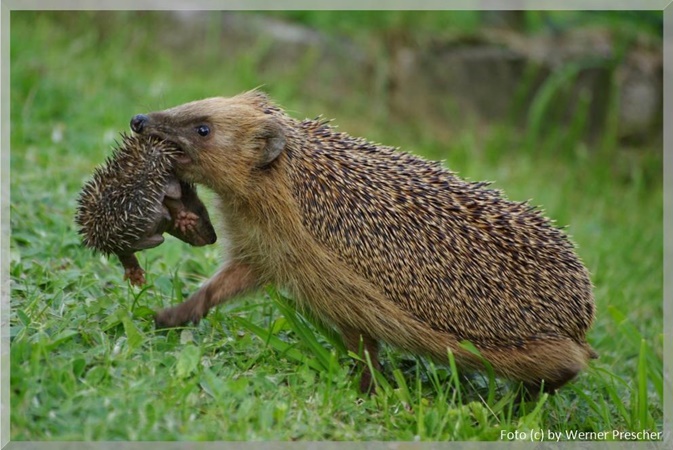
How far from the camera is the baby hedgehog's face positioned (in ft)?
17.2

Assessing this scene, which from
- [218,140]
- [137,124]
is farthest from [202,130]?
[137,124]

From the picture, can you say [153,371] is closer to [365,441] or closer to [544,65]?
[365,441]

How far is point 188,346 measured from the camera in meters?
4.80

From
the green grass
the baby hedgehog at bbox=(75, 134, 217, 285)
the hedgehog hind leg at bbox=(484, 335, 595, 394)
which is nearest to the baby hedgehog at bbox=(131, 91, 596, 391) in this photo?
the hedgehog hind leg at bbox=(484, 335, 595, 394)

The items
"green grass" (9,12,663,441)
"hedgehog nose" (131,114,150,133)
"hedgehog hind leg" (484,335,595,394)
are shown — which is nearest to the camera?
"green grass" (9,12,663,441)

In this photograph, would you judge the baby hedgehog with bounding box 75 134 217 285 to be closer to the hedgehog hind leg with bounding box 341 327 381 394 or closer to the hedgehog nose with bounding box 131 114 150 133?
the hedgehog nose with bounding box 131 114 150 133

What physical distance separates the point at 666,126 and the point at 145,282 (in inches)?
151

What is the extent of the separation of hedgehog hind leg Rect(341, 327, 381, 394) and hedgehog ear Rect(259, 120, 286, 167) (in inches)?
44.2

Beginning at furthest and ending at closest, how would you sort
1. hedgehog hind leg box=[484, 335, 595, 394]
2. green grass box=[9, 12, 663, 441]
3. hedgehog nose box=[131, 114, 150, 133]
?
hedgehog hind leg box=[484, 335, 595, 394], hedgehog nose box=[131, 114, 150, 133], green grass box=[9, 12, 663, 441]

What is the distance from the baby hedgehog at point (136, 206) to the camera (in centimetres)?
516

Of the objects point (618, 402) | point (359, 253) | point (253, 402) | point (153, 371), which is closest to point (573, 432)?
point (618, 402)

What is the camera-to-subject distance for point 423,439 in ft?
15.1

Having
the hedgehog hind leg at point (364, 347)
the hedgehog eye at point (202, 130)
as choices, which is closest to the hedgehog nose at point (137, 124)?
A: the hedgehog eye at point (202, 130)

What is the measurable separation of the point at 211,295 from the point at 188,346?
54cm
